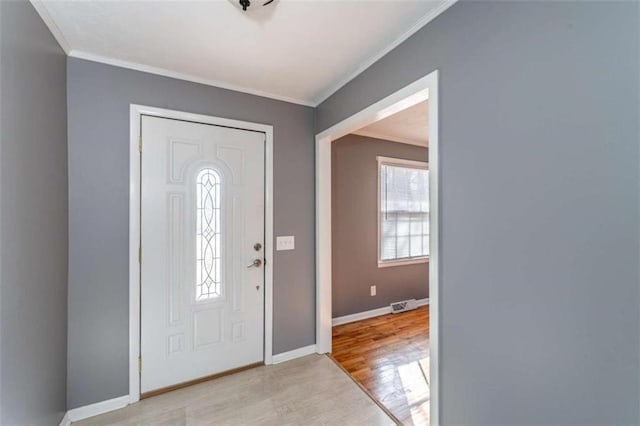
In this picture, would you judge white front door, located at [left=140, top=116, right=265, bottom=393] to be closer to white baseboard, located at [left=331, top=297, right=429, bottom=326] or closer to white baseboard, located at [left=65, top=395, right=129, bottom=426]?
white baseboard, located at [left=65, top=395, right=129, bottom=426]

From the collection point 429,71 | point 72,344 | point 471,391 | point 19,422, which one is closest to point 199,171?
point 72,344

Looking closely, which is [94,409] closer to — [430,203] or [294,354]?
[294,354]

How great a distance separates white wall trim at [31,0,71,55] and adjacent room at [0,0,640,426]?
2 cm

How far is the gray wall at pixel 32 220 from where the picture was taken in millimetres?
1117

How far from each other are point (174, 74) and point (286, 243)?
1.66m

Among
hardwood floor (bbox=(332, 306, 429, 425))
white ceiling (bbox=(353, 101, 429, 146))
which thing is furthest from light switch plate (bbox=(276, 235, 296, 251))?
white ceiling (bbox=(353, 101, 429, 146))

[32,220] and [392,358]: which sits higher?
[32,220]

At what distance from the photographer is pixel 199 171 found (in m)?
2.15

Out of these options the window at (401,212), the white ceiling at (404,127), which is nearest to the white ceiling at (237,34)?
the white ceiling at (404,127)

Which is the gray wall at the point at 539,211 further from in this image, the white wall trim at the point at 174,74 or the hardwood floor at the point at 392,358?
the white wall trim at the point at 174,74

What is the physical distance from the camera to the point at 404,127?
10.7 feet

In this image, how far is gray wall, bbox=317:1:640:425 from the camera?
86 centimetres

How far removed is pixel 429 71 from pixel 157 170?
1981mm

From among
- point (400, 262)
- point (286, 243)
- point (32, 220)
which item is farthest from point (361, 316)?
point (32, 220)
